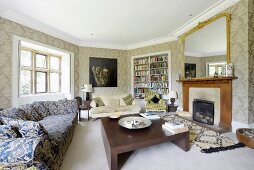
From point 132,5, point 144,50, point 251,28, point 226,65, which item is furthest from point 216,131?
point 144,50

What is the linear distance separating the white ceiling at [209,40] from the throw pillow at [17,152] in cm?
434

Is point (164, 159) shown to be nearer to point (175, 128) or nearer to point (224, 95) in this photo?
point (175, 128)

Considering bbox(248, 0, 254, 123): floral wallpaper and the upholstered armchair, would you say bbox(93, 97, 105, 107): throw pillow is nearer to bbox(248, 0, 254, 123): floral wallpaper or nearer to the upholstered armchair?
the upholstered armchair

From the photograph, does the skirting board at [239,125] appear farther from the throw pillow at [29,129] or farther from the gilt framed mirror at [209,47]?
the throw pillow at [29,129]

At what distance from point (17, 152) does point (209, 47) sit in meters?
4.62

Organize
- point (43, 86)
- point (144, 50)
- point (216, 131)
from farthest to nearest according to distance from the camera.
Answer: point (144, 50)
point (43, 86)
point (216, 131)

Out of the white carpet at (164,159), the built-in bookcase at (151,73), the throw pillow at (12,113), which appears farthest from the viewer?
the built-in bookcase at (151,73)

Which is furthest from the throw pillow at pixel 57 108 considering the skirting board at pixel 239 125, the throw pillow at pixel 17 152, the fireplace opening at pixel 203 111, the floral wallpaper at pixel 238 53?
the skirting board at pixel 239 125

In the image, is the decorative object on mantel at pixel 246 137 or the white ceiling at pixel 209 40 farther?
the white ceiling at pixel 209 40

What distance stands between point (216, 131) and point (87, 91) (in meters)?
4.64

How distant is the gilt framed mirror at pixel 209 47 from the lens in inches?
134

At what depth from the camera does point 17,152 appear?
124 centimetres

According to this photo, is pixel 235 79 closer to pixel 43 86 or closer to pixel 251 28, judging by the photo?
pixel 251 28

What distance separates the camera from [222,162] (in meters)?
2.01
